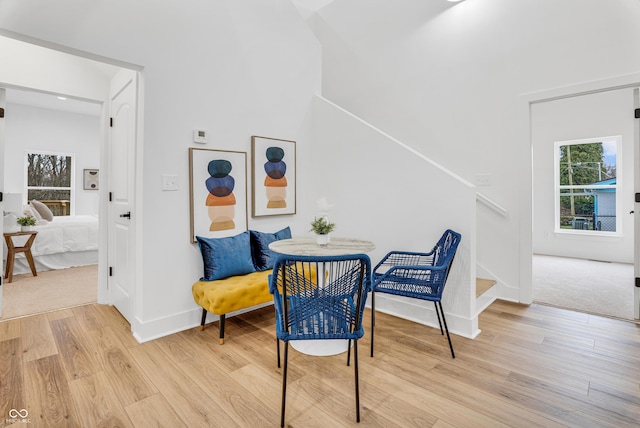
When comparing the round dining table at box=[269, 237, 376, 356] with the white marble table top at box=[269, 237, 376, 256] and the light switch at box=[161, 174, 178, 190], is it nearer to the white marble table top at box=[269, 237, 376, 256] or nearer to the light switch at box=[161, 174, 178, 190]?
the white marble table top at box=[269, 237, 376, 256]

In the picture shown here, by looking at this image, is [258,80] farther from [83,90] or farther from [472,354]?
[472,354]

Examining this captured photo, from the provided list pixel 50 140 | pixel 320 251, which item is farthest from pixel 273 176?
pixel 50 140

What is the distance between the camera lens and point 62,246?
4812 millimetres

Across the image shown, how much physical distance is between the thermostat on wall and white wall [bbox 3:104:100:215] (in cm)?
618

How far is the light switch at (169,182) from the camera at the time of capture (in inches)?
Answer: 103

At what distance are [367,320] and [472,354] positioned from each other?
941 millimetres

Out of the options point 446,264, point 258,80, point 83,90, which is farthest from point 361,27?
point 446,264

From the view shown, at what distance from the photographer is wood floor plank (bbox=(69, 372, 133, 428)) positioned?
1.61m

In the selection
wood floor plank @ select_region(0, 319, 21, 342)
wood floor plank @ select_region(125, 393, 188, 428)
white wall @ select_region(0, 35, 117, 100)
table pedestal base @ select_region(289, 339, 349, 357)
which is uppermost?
white wall @ select_region(0, 35, 117, 100)

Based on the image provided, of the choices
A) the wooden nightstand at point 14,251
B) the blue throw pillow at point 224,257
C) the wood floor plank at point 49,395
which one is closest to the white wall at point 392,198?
the blue throw pillow at point 224,257

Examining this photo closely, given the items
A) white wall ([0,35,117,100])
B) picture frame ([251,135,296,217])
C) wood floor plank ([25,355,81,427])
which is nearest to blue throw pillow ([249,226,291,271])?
picture frame ([251,135,296,217])

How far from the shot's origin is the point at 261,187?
329 cm

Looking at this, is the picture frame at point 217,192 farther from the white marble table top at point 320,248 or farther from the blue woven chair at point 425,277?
the blue woven chair at point 425,277

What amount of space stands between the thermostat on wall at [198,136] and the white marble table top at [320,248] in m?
1.20
